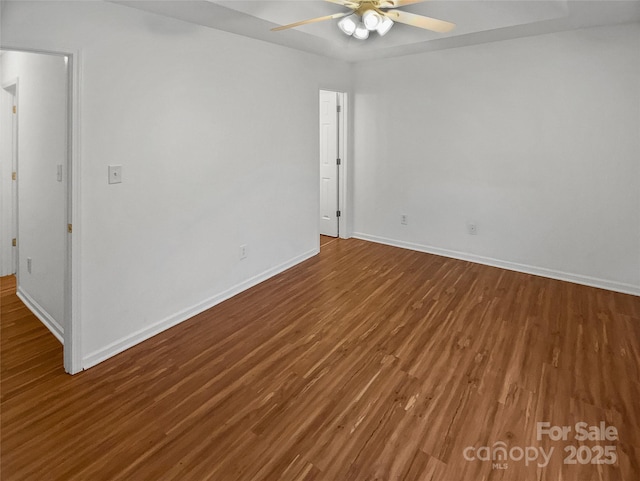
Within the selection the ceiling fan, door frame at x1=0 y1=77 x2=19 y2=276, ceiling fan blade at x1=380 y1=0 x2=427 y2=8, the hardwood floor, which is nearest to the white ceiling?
the ceiling fan

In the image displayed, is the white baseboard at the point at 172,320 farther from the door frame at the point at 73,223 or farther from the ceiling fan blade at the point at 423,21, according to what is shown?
the ceiling fan blade at the point at 423,21

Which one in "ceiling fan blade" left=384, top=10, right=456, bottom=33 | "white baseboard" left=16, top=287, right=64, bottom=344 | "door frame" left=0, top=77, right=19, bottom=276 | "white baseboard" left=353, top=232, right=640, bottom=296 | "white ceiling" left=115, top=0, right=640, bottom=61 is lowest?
"white baseboard" left=16, top=287, right=64, bottom=344

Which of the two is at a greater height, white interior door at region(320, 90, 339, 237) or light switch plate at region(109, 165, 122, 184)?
white interior door at region(320, 90, 339, 237)

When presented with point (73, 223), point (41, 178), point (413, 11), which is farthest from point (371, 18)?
point (41, 178)

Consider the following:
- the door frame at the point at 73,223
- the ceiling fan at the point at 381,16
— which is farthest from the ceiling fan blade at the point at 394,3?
the door frame at the point at 73,223

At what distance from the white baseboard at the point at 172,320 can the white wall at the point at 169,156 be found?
0.01 m

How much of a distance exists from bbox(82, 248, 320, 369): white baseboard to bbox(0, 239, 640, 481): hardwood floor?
0.06m

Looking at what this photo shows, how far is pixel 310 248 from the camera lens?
489 centimetres

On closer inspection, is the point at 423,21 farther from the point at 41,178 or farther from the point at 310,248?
the point at 41,178

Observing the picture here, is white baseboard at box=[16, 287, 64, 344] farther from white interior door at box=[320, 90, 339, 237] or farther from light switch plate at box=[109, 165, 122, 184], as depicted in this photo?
white interior door at box=[320, 90, 339, 237]

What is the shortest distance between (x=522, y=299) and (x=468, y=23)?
268cm

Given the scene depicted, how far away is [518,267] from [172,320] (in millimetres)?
3688

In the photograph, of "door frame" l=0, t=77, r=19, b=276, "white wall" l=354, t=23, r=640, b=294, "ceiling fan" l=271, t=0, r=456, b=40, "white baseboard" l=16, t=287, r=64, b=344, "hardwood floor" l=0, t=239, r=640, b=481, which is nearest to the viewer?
"hardwood floor" l=0, t=239, r=640, b=481

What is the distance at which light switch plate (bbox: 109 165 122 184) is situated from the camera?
8.60ft
